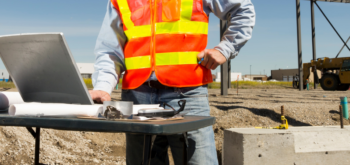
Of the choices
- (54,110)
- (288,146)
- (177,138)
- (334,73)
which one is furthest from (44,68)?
(334,73)

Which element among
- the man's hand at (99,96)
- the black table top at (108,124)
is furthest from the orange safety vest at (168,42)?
the black table top at (108,124)

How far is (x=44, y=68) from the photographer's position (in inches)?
48.8

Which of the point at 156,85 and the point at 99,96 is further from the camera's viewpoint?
the point at 156,85

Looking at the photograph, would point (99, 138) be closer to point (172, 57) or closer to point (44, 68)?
point (172, 57)

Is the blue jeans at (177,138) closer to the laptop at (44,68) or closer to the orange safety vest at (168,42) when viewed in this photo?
the orange safety vest at (168,42)

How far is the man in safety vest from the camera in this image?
5.81 ft

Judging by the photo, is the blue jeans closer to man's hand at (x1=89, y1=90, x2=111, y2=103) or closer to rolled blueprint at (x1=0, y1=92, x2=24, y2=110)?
man's hand at (x1=89, y1=90, x2=111, y2=103)

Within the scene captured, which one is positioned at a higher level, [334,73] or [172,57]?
[334,73]

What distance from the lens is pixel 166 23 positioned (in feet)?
6.06

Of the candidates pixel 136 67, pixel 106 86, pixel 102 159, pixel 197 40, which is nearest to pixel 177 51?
pixel 197 40

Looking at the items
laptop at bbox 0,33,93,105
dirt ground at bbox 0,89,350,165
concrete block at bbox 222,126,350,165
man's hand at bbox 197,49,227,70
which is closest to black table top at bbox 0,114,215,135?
laptop at bbox 0,33,93,105

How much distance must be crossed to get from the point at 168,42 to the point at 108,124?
942 mm

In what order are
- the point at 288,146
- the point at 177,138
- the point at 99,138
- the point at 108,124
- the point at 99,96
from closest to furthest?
1. the point at 108,124
2. the point at 99,96
3. the point at 177,138
4. the point at 288,146
5. the point at 99,138

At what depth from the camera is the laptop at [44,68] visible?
1.14 meters
